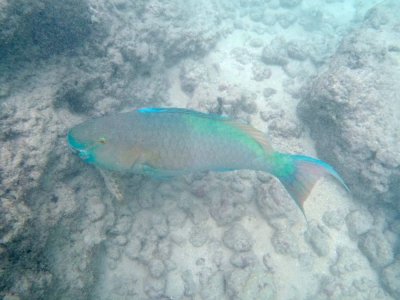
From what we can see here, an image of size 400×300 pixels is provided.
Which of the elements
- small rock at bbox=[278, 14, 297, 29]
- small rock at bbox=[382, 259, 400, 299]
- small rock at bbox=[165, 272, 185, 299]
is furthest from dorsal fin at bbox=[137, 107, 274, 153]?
small rock at bbox=[278, 14, 297, 29]

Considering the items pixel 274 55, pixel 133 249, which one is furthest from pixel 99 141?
pixel 274 55

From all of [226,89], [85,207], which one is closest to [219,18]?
[226,89]

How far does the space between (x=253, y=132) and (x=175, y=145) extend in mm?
828

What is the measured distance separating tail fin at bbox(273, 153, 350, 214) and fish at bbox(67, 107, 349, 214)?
10 mm

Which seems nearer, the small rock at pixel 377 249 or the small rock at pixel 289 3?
the small rock at pixel 377 249

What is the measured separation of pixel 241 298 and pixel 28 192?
3129 millimetres

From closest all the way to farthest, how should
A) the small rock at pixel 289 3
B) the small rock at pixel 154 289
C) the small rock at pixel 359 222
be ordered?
the small rock at pixel 154 289 → the small rock at pixel 359 222 → the small rock at pixel 289 3

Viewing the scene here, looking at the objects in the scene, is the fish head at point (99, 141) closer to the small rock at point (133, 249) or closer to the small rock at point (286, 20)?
the small rock at point (133, 249)

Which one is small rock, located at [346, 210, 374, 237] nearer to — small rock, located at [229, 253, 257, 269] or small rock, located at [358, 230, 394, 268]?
small rock, located at [358, 230, 394, 268]

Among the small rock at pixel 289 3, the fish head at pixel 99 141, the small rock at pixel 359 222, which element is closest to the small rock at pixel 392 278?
the small rock at pixel 359 222

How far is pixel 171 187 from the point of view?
4.60 m

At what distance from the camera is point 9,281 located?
277 centimetres

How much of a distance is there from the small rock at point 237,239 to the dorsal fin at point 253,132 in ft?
6.33

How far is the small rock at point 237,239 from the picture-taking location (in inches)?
175
